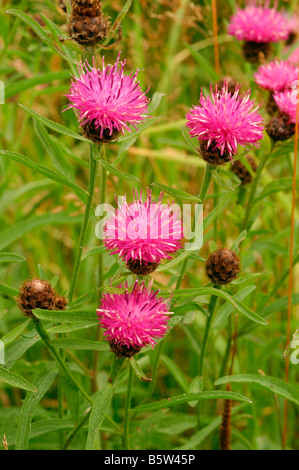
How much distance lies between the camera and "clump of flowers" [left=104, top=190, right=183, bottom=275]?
3.94 feet

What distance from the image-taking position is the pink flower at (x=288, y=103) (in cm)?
172

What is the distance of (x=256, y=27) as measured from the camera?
7.39 feet

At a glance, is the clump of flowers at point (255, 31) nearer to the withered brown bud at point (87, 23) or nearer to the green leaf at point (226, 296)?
the withered brown bud at point (87, 23)

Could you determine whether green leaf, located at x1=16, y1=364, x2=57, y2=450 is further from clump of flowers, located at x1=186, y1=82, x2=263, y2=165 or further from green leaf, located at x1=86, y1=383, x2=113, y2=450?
clump of flowers, located at x1=186, y1=82, x2=263, y2=165

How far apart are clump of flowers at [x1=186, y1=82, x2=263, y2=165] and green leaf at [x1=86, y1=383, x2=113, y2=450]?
588mm

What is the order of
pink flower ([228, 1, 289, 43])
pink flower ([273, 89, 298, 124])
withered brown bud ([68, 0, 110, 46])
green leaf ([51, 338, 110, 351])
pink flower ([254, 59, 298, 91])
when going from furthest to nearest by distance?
pink flower ([228, 1, 289, 43]) → pink flower ([254, 59, 298, 91]) → pink flower ([273, 89, 298, 124]) → withered brown bud ([68, 0, 110, 46]) → green leaf ([51, 338, 110, 351])

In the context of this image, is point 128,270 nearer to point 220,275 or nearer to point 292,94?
point 220,275

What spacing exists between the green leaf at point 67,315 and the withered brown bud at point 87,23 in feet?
2.16

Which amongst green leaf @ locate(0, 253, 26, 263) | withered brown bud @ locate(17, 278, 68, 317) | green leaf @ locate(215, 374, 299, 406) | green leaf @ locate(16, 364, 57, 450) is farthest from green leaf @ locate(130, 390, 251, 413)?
green leaf @ locate(0, 253, 26, 263)

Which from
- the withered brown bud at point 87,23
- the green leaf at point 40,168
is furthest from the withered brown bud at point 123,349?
the withered brown bud at point 87,23
